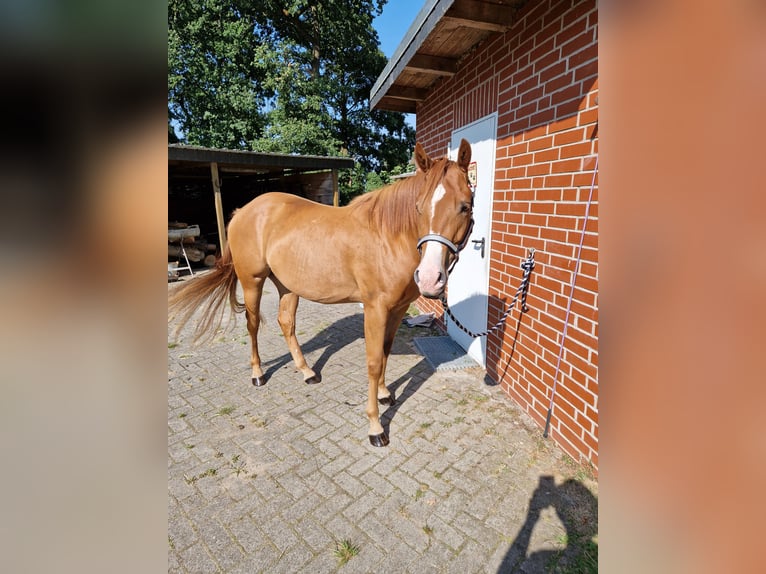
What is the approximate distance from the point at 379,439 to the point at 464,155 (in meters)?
2.07

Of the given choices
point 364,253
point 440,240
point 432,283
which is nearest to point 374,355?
point 364,253

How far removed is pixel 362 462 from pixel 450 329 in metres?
2.39

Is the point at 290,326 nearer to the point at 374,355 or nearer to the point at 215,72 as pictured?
the point at 374,355

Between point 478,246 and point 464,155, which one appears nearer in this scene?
point 464,155

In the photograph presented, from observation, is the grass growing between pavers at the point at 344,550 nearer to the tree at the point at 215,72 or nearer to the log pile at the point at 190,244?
the log pile at the point at 190,244

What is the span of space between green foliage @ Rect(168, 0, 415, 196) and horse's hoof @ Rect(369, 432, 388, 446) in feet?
44.0

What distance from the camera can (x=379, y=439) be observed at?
2582 millimetres

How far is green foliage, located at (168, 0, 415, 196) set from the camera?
48.2ft

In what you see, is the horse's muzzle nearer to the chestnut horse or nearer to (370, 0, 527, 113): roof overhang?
the chestnut horse
